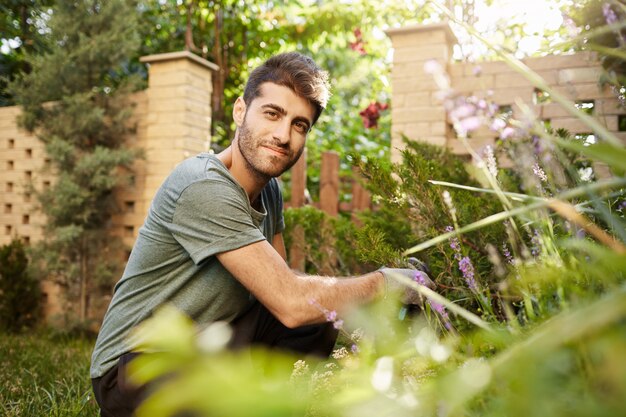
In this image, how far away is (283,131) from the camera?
7.54 feet

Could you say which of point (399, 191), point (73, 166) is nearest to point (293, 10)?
point (73, 166)

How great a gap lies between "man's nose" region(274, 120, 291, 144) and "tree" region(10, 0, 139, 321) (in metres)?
2.86

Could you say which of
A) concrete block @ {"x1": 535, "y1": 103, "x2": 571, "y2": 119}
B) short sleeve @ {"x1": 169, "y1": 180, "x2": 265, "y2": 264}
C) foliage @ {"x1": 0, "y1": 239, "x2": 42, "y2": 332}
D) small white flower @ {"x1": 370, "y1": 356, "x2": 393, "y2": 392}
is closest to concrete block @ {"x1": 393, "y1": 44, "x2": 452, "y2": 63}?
concrete block @ {"x1": 535, "y1": 103, "x2": 571, "y2": 119}

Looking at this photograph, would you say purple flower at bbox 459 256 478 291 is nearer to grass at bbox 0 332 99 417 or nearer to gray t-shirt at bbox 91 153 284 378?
gray t-shirt at bbox 91 153 284 378

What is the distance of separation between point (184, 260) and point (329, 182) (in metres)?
3.15

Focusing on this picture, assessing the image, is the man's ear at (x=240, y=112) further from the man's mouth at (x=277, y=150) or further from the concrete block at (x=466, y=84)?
the concrete block at (x=466, y=84)

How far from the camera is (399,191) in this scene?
2111 millimetres

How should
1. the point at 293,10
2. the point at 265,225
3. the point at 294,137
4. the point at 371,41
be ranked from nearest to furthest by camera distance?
the point at 294,137 → the point at 265,225 → the point at 371,41 → the point at 293,10

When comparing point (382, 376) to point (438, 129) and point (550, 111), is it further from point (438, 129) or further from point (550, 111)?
point (438, 129)

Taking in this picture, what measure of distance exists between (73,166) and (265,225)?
10.1 ft

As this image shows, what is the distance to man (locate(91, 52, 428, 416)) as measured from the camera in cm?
178

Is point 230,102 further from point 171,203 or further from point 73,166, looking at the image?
point 171,203

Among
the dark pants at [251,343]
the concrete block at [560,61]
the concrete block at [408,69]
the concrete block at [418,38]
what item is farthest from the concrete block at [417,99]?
the dark pants at [251,343]

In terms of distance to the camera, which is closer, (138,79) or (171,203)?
(171,203)
